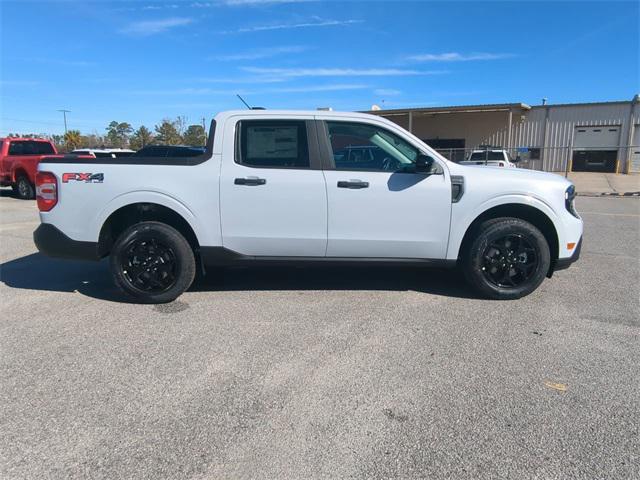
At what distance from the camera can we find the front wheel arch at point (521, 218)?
4.80m

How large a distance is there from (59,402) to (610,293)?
17.3 feet

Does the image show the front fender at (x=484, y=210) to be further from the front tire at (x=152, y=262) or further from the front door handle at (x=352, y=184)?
the front tire at (x=152, y=262)

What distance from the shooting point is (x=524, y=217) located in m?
4.92

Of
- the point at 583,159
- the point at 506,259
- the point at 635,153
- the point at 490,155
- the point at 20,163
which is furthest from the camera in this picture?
the point at 583,159

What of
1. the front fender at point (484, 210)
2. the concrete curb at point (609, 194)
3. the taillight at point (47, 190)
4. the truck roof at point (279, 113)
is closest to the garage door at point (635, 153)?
the concrete curb at point (609, 194)

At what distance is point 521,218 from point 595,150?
29268 mm

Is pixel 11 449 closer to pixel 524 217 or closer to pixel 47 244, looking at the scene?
pixel 47 244

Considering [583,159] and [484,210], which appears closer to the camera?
[484,210]

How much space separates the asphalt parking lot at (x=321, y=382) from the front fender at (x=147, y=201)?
80 cm

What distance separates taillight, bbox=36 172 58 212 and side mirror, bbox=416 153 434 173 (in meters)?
3.54

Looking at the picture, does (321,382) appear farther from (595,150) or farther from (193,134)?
(193,134)

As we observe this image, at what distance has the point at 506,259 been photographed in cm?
479

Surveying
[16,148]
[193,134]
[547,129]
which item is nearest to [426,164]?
[16,148]

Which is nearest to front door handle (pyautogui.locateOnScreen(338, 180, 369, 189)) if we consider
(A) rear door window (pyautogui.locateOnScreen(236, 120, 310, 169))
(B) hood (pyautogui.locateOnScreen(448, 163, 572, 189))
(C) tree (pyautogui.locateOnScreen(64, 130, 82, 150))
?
(A) rear door window (pyautogui.locateOnScreen(236, 120, 310, 169))
